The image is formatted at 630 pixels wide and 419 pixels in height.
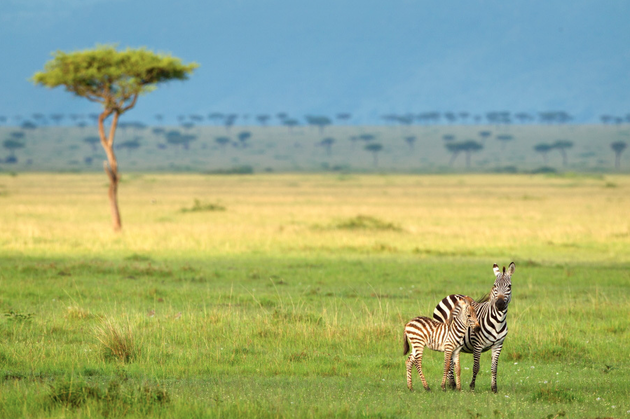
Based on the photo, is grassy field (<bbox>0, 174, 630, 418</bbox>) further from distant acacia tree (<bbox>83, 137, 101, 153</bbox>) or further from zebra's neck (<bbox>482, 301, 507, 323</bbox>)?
distant acacia tree (<bbox>83, 137, 101, 153</bbox>)

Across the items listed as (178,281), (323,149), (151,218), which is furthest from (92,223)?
(323,149)

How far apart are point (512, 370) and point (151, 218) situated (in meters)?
27.2

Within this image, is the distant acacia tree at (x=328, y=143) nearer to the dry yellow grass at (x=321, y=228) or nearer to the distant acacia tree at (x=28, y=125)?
the distant acacia tree at (x=28, y=125)

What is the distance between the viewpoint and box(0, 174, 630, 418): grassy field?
802 cm

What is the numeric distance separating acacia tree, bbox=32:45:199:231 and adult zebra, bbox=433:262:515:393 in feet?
65.3

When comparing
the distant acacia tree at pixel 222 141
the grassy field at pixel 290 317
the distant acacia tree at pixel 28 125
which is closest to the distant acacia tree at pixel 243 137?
the distant acacia tree at pixel 222 141

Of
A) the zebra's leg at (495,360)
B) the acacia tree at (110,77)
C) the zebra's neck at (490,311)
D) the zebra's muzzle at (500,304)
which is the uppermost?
the acacia tree at (110,77)

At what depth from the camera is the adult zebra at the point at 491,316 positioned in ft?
25.4

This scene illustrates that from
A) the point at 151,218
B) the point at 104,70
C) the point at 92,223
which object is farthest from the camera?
the point at 151,218

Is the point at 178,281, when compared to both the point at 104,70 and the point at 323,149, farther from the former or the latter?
the point at 323,149

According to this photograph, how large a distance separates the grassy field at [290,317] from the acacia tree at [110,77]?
12.4 feet

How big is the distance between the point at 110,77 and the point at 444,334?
69.4ft

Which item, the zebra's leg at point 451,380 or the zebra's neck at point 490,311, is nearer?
the zebra's neck at point 490,311

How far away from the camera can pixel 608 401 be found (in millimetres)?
8328
